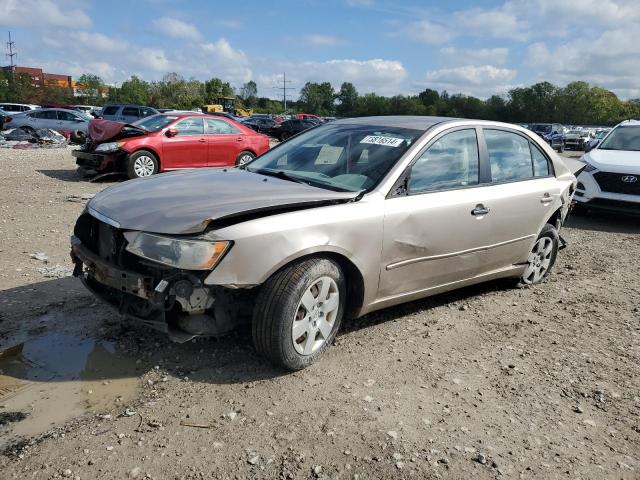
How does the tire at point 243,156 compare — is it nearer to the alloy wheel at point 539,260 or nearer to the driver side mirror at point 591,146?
the driver side mirror at point 591,146

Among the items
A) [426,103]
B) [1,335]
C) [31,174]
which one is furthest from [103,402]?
[426,103]

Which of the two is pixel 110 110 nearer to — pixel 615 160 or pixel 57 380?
pixel 615 160

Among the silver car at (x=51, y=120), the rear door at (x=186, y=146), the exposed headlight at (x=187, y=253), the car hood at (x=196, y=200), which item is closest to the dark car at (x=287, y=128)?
the silver car at (x=51, y=120)

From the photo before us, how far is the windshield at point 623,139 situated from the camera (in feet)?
32.6

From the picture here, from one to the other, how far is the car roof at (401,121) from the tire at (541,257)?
1.67m

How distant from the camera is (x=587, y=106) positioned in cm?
8181

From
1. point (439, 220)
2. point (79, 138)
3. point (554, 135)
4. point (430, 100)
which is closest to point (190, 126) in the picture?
point (79, 138)

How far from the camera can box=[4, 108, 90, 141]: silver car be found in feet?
75.6

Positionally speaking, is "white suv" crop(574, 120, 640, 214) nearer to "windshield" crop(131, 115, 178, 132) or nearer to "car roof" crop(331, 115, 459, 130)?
"car roof" crop(331, 115, 459, 130)

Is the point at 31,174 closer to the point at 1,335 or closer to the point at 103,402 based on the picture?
the point at 1,335

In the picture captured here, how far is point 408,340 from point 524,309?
1452 millimetres

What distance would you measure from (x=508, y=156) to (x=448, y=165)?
0.92 metres

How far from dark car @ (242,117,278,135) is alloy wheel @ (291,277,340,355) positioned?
3385 centimetres

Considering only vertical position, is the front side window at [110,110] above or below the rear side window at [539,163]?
above
